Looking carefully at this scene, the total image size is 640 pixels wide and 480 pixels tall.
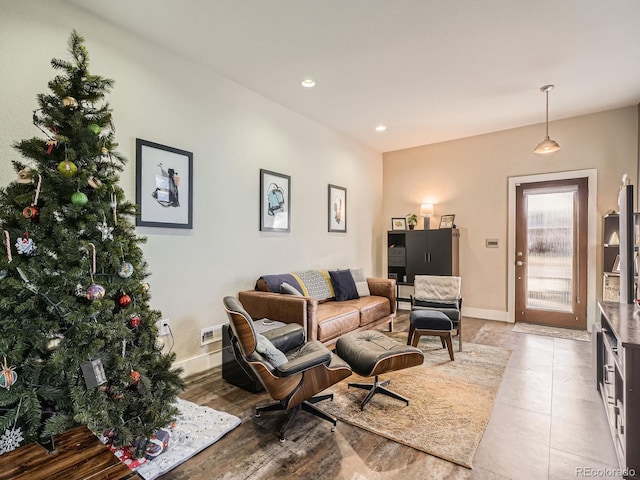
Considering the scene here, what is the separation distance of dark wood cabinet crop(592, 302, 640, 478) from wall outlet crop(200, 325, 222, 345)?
10.3 feet

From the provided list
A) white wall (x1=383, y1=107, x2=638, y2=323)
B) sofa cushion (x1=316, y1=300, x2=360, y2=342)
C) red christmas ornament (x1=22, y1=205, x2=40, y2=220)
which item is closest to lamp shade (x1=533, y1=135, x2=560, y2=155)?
white wall (x1=383, y1=107, x2=638, y2=323)

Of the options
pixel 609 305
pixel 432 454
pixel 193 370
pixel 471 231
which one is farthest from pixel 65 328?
pixel 471 231

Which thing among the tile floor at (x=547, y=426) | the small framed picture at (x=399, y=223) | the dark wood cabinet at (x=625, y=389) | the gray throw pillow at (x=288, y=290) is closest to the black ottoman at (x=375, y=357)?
the tile floor at (x=547, y=426)

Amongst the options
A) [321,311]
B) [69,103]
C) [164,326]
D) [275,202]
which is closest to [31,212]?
[69,103]

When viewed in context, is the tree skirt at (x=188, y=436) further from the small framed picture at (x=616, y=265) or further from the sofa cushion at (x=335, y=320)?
the small framed picture at (x=616, y=265)

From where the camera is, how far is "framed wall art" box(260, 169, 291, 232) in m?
3.94

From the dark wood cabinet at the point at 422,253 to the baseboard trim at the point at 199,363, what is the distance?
3.60 m

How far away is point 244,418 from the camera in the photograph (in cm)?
239

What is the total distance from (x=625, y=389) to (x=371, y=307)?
2718 mm

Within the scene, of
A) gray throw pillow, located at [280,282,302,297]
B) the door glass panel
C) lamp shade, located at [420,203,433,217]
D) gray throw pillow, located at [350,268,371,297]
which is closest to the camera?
gray throw pillow, located at [280,282,302,297]

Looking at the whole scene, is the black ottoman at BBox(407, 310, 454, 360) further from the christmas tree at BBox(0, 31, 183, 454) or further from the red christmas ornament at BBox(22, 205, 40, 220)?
the red christmas ornament at BBox(22, 205, 40, 220)

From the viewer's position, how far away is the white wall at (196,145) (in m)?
2.24

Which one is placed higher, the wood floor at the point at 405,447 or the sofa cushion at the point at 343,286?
the sofa cushion at the point at 343,286

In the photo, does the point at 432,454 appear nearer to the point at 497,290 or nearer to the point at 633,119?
the point at 497,290
